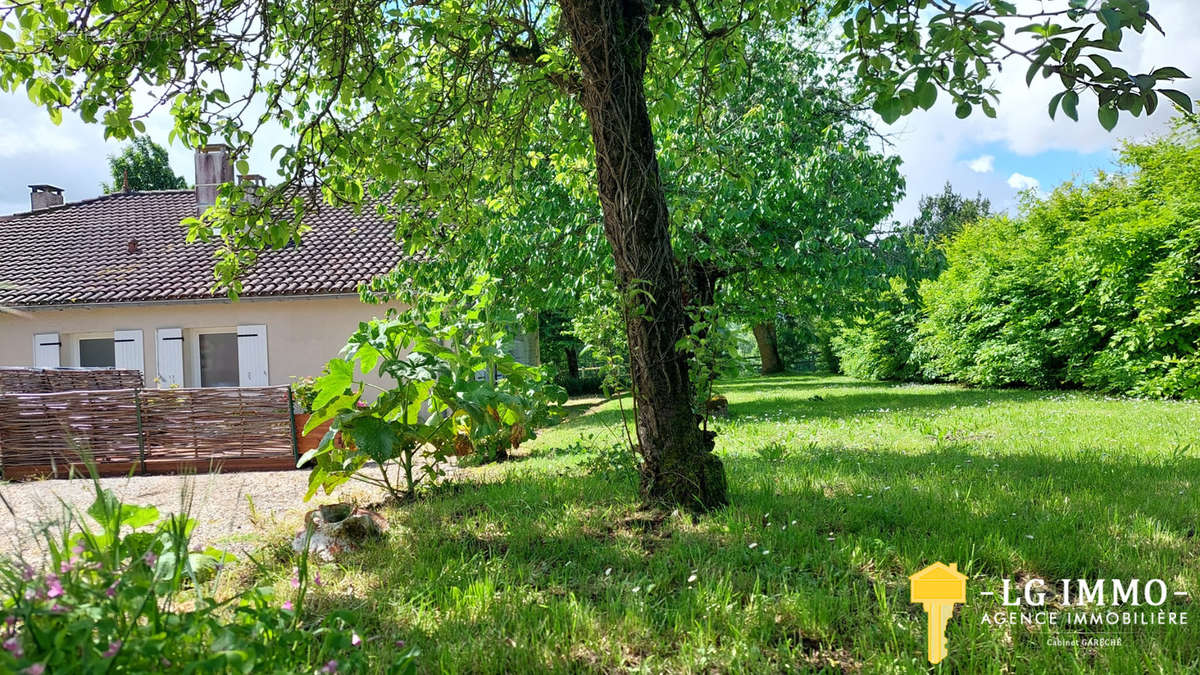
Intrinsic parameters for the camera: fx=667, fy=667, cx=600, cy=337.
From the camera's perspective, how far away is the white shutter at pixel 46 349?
13.9m

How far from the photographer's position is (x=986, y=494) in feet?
12.1

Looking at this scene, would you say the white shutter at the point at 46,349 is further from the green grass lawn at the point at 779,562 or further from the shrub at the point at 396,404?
the green grass lawn at the point at 779,562

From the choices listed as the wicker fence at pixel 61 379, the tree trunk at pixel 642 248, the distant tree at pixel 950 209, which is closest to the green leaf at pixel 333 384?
the tree trunk at pixel 642 248

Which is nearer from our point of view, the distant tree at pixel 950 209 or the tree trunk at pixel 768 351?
the tree trunk at pixel 768 351

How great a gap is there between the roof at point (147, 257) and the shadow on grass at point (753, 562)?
33.7 feet

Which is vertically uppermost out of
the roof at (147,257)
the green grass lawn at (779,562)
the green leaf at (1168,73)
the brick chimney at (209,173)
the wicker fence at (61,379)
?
the brick chimney at (209,173)

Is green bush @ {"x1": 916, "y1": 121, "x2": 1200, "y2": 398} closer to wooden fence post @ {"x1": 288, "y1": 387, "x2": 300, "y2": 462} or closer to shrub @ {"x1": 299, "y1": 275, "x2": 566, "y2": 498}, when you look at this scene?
shrub @ {"x1": 299, "y1": 275, "x2": 566, "y2": 498}

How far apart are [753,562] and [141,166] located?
3784 centimetres

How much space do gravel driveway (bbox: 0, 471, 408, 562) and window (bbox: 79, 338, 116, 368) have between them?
7.30 m

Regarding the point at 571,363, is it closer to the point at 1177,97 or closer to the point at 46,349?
the point at 46,349

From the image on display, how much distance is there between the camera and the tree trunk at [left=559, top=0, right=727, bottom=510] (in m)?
3.49

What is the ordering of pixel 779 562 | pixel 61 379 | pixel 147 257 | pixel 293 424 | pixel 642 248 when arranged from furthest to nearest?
1. pixel 147 257
2. pixel 61 379
3. pixel 293 424
4. pixel 642 248
5. pixel 779 562

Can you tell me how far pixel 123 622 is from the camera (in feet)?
4.44

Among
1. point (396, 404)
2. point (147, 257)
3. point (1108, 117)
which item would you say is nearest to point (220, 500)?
point (396, 404)
